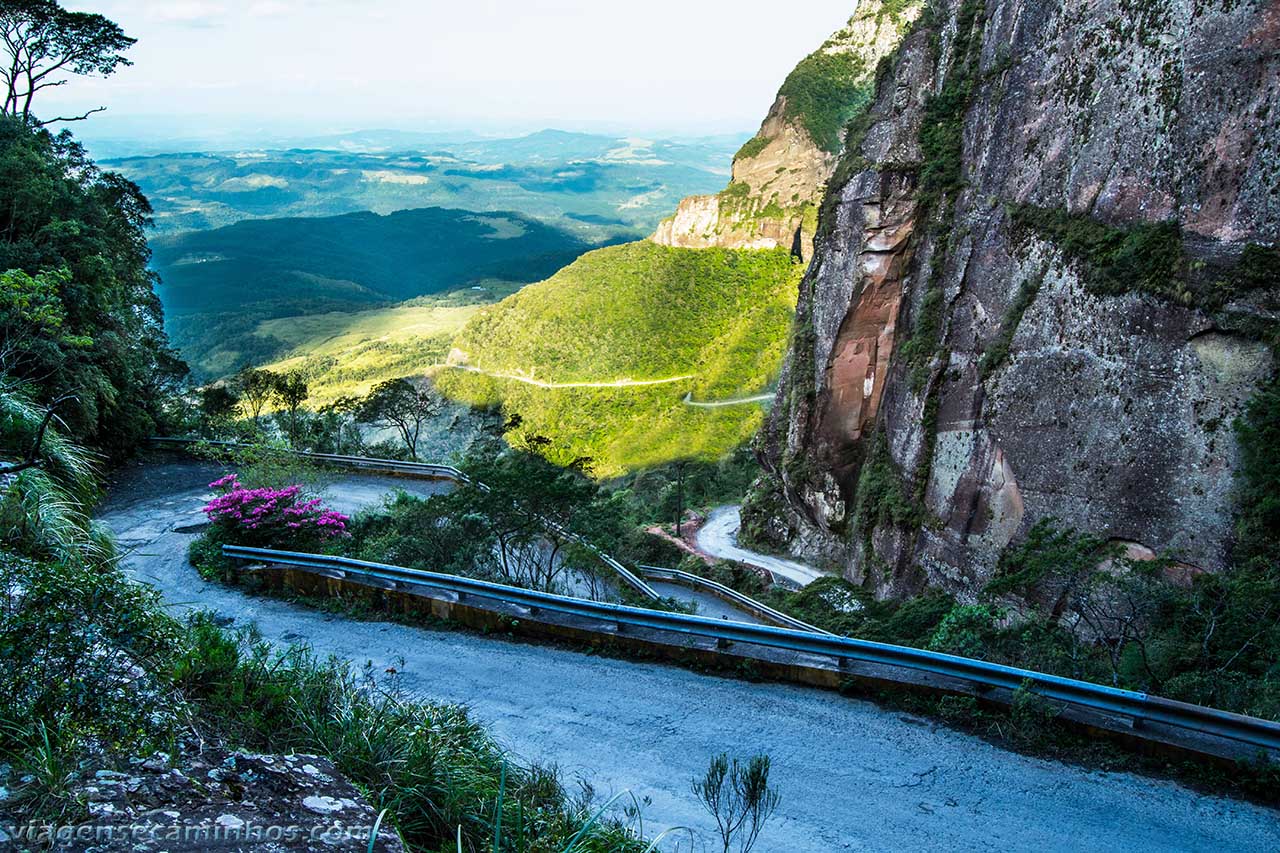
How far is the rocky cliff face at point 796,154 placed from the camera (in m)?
84.6

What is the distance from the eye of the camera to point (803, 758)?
21.4ft

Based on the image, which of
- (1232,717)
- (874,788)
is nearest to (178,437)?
(874,788)

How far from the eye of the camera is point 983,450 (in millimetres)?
20094

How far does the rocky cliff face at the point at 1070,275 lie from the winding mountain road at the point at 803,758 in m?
10.3

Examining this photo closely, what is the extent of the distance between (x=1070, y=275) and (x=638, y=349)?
2318 inches

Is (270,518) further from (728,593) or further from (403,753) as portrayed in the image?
(728,593)

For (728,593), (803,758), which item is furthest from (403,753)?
(728,593)

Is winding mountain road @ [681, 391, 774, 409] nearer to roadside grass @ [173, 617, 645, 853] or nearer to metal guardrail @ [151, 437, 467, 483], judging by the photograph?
metal guardrail @ [151, 437, 467, 483]

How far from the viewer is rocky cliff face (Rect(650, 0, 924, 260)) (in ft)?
277

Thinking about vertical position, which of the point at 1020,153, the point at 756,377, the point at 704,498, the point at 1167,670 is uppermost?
the point at 1020,153

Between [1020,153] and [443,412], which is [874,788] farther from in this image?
[443,412]

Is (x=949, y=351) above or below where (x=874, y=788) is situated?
above

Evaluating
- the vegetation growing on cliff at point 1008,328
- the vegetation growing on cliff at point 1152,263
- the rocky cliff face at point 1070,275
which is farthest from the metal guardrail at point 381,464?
the vegetation growing on cliff at point 1152,263

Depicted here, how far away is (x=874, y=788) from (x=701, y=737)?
4.73 feet
